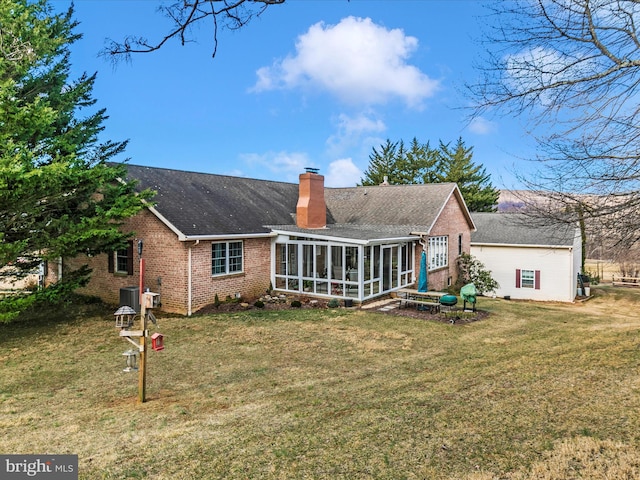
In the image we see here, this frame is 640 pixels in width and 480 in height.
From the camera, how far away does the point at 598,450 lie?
4836 millimetres

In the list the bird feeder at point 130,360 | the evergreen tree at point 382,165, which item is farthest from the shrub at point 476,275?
the evergreen tree at point 382,165

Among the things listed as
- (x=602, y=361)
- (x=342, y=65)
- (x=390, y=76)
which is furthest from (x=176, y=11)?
(x=602, y=361)

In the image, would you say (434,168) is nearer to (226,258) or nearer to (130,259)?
(226,258)

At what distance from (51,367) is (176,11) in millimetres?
8375

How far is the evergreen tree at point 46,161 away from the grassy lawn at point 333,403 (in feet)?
9.27

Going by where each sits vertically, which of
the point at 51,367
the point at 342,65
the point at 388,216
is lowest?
the point at 51,367

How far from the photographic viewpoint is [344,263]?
16734 millimetres

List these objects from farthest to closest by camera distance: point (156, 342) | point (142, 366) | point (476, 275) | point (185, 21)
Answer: point (476, 275), point (156, 342), point (142, 366), point (185, 21)

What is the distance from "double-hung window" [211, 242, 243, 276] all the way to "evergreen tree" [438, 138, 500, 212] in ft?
122

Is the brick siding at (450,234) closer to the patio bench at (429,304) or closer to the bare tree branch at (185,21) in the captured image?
the patio bench at (429,304)

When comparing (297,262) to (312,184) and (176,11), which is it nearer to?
(312,184)

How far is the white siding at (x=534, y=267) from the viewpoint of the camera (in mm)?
24766

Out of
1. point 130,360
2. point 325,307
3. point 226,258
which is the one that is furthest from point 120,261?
point 130,360

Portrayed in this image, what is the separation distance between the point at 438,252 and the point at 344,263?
24.8 feet
